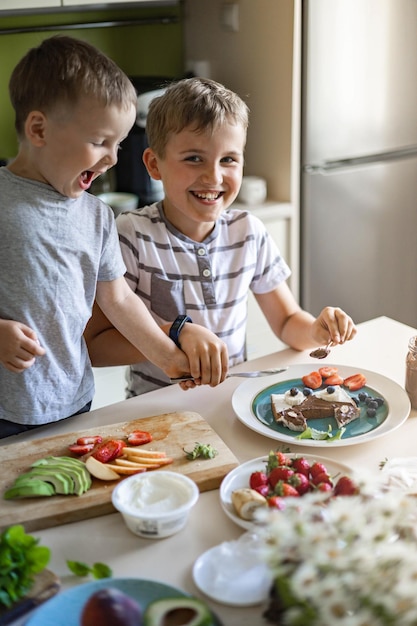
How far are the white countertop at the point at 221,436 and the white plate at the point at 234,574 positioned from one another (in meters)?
0.01

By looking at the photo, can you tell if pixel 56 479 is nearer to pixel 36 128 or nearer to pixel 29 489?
pixel 29 489

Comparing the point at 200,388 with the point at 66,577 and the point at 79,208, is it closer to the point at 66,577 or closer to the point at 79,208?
the point at 79,208

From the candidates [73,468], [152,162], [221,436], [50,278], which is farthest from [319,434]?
[152,162]

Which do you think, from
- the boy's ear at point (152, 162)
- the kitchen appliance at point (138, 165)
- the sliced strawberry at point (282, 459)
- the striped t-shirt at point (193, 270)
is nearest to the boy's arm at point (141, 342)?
the striped t-shirt at point (193, 270)

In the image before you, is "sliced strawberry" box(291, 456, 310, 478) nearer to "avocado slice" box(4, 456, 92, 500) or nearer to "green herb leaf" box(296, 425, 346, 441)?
"green herb leaf" box(296, 425, 346, 441)

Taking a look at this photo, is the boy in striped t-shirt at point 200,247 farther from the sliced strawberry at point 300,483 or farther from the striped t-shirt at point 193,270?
the sliced strawberry at point 300,483

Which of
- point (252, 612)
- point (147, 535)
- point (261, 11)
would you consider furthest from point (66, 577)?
point (261, 11)

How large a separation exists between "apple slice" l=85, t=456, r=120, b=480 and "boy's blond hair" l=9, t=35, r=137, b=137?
1.73 feet

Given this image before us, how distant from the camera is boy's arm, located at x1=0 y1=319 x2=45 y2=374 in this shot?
110 centimetres

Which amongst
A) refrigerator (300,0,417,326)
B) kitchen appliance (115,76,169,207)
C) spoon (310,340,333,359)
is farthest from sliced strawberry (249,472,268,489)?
refrigerator (300,0,417,326)

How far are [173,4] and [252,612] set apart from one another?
2.31 m

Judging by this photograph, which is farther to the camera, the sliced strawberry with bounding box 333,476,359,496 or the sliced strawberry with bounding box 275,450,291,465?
the sliced strawberry with bounding box 275,450,291,465

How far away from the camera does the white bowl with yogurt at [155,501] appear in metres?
0.98

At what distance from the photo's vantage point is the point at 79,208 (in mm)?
1284
